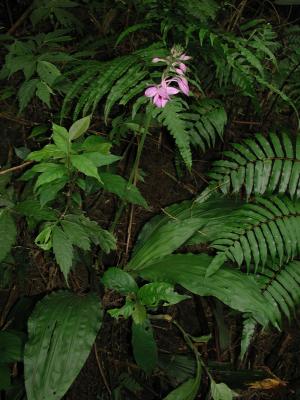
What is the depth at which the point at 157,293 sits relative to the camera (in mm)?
1481

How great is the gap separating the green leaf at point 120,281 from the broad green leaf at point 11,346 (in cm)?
48

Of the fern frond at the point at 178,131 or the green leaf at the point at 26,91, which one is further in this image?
the green leaf at the point at 26,91

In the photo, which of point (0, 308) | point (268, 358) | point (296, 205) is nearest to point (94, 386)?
point (0, 308)

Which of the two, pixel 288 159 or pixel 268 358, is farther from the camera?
pixel 268 358

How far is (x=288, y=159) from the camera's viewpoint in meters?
1.83

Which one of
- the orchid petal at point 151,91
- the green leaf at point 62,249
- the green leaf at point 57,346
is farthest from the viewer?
the green leaf at point 57,346

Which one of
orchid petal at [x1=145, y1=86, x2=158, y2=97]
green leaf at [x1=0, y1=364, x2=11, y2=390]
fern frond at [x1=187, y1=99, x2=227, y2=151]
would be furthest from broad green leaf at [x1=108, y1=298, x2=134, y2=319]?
fern frond at [x1=187, y1=99, x2=227, y2=151]

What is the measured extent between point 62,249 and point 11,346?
1.92 feet

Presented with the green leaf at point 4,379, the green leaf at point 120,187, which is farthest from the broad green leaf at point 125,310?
the green leaf at point 4,379

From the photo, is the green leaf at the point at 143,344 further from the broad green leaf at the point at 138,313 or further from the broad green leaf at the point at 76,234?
the broad green leaf at the point at 76,234

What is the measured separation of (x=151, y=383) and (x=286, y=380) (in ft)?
2.38

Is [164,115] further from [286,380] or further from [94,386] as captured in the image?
[286,380]

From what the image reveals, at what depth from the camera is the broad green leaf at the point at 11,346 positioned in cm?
170

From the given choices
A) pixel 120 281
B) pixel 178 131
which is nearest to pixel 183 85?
pixel 178 131
